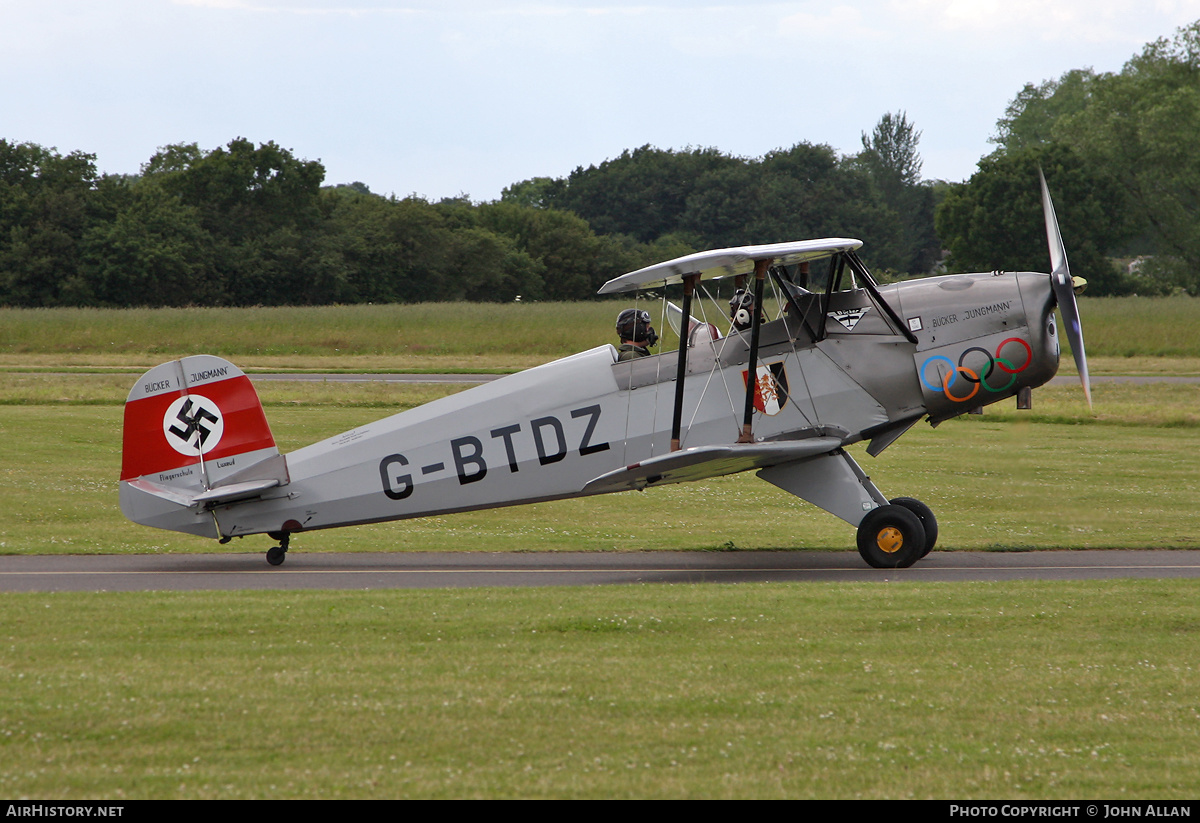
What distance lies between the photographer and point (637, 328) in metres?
11.9

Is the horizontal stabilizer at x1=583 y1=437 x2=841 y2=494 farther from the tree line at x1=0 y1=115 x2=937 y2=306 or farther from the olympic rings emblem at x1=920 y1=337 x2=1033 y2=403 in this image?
the tree line at x1=0 y1=115 x2=937 y2=306

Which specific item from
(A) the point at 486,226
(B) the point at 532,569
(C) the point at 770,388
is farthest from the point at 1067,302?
(A) the point at 486,226

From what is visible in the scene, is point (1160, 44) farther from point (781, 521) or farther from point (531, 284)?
point (781, 521)

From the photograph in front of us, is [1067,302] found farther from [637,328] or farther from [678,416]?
[637,328]

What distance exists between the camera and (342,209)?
7431cm

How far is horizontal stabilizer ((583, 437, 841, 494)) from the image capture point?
1053 cm

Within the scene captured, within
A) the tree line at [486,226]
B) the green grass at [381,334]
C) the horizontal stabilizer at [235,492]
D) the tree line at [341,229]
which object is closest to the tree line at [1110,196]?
the tree line at [486,226]

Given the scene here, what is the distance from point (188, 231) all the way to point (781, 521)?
183 feet

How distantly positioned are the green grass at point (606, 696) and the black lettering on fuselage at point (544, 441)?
244 centimetres

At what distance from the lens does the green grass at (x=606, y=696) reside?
207 inches

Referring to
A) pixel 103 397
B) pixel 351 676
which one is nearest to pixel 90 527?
pixel 351 676

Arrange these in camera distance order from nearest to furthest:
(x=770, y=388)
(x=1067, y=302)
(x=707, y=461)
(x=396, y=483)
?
(x=707, y=461), (x=1067, y=302), (x=770, y=388), (x=396, y=483)

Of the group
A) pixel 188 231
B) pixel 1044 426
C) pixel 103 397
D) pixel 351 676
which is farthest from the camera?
pixel 188 231

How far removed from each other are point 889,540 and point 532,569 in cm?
357
